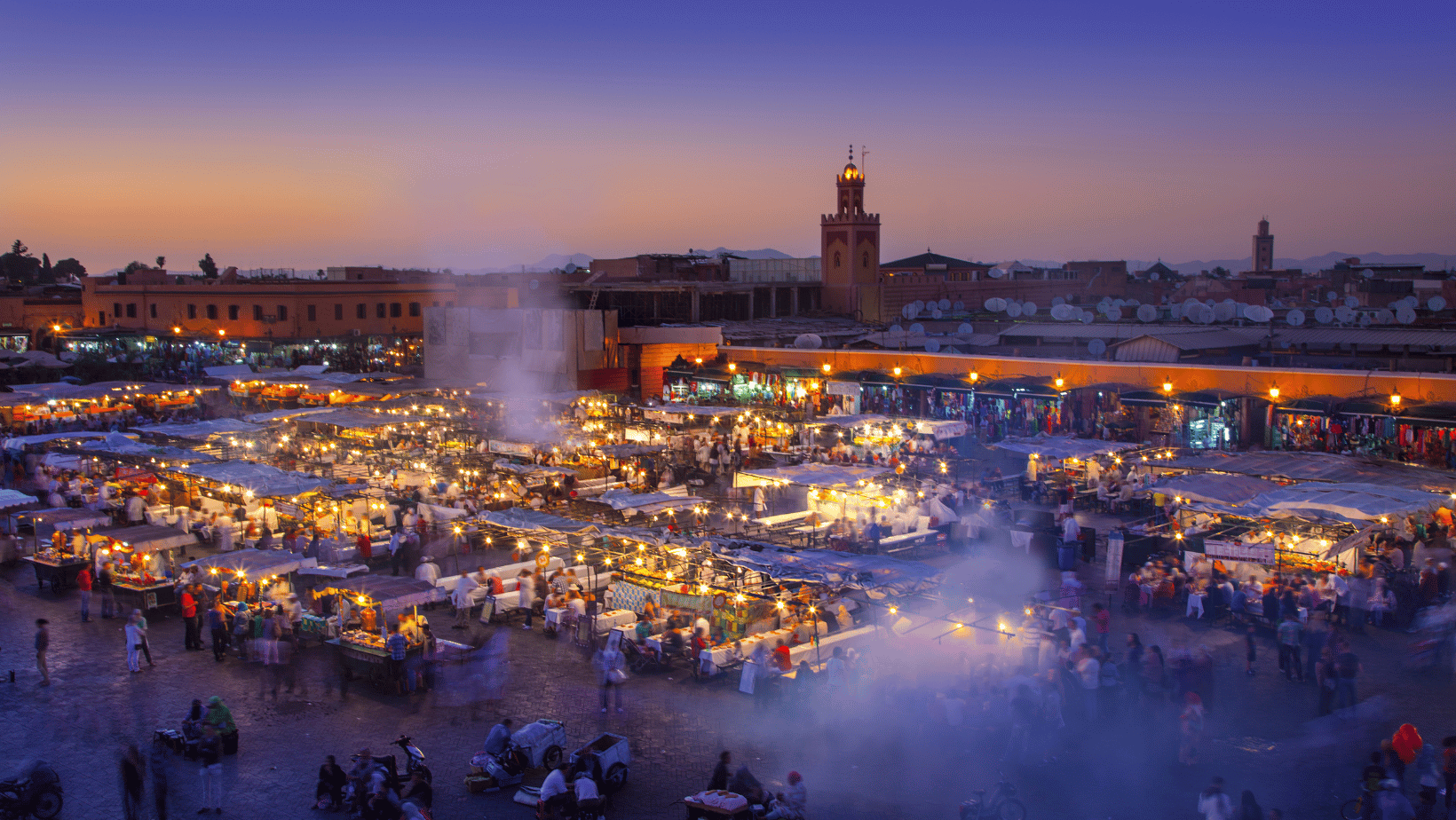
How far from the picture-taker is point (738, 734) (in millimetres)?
10742

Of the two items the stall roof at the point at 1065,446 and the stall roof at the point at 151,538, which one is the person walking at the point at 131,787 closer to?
the stall roof at the point at 151,538

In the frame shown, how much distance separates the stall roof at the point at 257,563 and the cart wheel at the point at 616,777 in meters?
7.19

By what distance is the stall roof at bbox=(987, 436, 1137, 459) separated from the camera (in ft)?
68.6

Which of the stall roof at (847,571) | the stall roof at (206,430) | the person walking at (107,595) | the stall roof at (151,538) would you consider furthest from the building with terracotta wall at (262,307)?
the stall roof at (847,571)

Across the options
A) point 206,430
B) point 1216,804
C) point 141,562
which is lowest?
point 1216,804

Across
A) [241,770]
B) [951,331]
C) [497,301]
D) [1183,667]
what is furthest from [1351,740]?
[497,301]

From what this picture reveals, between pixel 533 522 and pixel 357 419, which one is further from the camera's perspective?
pixel 357 419

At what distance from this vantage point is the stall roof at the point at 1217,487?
1579 centimetres

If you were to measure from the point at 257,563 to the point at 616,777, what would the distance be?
759 cm

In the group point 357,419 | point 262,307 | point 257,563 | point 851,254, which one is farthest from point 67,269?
point 257,563

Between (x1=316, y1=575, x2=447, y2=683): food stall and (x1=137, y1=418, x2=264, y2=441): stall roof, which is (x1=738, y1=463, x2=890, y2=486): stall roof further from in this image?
(x1=137, y1=418, x2=264, y2=441): stall roof

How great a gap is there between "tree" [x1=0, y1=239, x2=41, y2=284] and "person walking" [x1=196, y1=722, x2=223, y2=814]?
295 ft

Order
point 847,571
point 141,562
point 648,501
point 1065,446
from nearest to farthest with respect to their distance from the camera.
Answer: point 847,571 < point 141,562 < point 648,501 < point 1065,446

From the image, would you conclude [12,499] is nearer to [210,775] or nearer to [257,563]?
[257,563]
